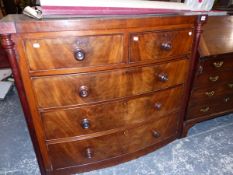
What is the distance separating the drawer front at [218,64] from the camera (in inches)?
51.6

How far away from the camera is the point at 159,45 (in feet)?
3.38

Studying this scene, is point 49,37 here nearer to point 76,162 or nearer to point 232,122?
point 76,162

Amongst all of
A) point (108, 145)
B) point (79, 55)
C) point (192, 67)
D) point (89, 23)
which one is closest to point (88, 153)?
point (108, 145)

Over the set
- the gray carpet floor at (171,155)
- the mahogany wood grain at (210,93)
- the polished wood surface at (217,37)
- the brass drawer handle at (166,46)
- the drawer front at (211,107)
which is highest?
the brass drawer handle at (166,46)

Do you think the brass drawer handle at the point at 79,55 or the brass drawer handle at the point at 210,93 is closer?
the brass drawer handle at the point at 79,55

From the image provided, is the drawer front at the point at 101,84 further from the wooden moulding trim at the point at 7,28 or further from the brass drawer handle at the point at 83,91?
the wooden moulding trim at the point at 7,28

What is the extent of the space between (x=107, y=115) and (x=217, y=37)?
103cm

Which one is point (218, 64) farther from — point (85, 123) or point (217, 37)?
point (85, 123)

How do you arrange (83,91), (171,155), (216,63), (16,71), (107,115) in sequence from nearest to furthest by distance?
1. (16,71)
2. (83,91)
3. (107,115)
4. (216,63)
5. (171,155)

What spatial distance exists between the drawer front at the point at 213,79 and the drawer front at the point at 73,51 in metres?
0.73

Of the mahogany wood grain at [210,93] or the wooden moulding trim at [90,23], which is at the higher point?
the wooden moulding trim at [90,23]

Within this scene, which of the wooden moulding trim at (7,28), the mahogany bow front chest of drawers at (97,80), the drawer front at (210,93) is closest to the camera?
the wooden moulding trim at (7,28)

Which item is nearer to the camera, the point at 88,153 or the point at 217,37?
the point at 88,153

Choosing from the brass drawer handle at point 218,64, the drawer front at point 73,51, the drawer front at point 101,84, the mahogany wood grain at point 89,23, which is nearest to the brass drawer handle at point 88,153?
the drawer front at point 101,84
